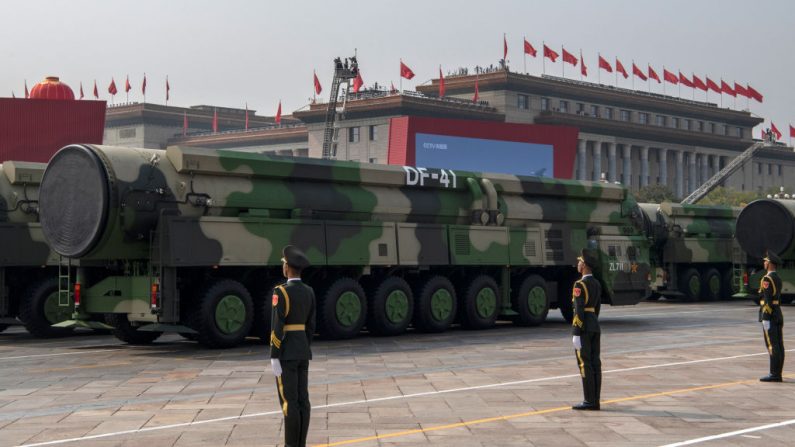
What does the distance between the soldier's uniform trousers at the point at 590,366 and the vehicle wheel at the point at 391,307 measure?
10364mm

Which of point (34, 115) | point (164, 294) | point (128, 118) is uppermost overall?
point (128, 118)

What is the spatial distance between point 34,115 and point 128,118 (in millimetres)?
98014

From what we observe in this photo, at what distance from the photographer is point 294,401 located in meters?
10.8

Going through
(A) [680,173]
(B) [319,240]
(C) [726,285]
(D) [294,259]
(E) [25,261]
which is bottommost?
(C) [726,285]

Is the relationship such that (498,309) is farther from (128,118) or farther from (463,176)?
(128,118)

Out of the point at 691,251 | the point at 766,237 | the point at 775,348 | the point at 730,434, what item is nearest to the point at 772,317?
the point at 775,348

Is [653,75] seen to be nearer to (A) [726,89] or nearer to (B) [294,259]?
(A) [726,89]

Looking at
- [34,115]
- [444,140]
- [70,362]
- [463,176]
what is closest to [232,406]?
[70,362]

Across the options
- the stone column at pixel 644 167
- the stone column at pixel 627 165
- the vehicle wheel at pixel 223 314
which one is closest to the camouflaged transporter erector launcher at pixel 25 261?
the vehicle wheel at pixel 223 314

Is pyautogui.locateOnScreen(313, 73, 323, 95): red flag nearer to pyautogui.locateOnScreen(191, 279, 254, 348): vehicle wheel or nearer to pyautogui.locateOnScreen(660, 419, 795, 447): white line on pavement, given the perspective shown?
pyautogui.locateOnScreen(191, 279, 254, 348): vehicle wheel

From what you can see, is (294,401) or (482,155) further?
(482,155)

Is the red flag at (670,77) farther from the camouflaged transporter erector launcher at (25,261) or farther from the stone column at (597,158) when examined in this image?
the camouflaged transporter erector launcher at (25,261)

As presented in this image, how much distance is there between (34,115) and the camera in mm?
59062

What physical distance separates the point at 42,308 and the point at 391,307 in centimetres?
722
